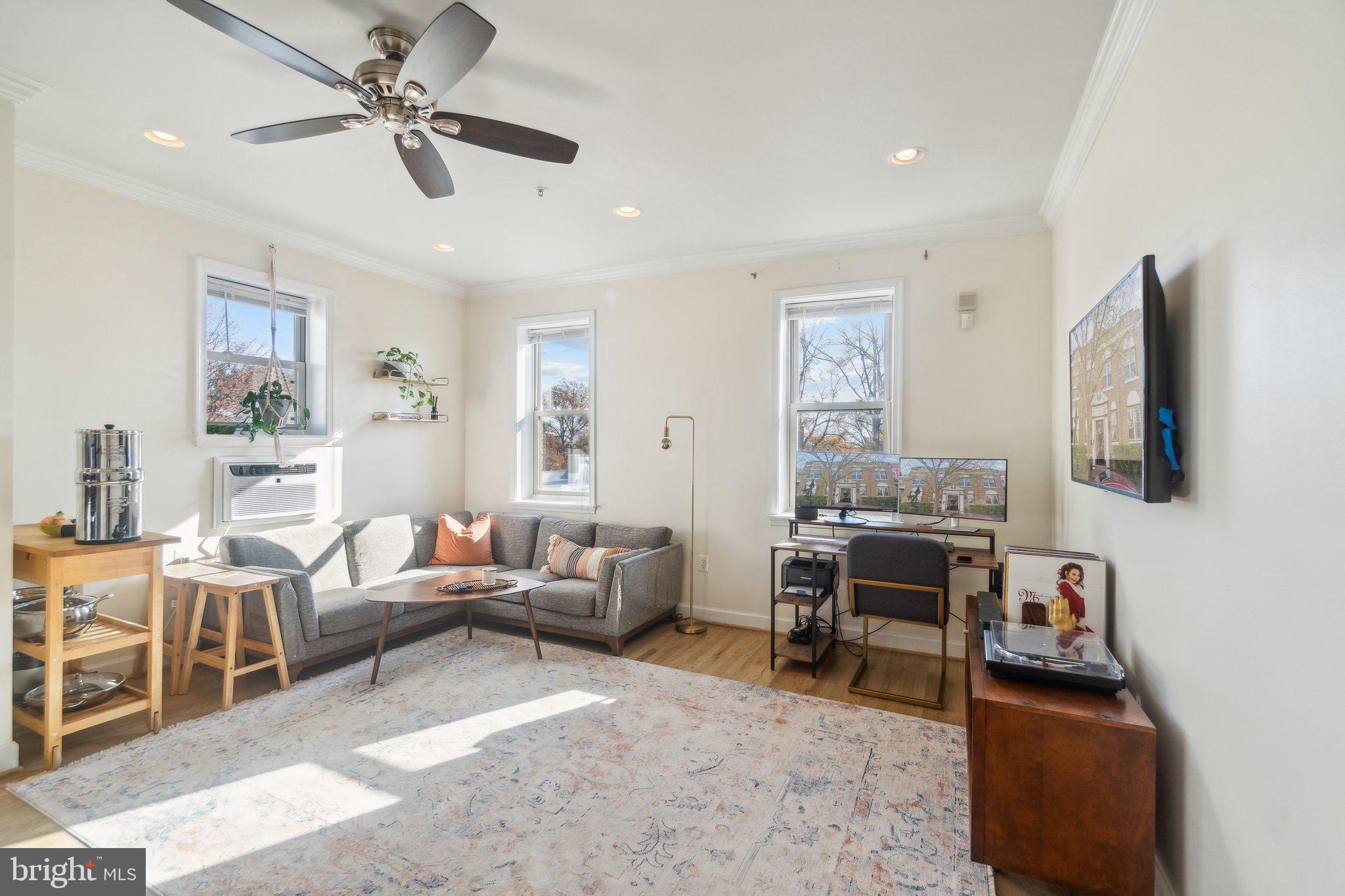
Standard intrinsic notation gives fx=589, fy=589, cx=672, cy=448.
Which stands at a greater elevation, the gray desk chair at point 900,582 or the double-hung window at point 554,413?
the double-hung window at point 554,413

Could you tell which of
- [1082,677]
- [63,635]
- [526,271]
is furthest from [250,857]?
[526,271]

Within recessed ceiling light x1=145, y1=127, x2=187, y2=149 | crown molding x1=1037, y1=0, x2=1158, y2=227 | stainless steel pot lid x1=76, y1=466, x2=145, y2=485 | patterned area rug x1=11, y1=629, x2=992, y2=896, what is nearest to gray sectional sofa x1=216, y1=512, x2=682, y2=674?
patterned area rug x1=11, y1=629, x2=992, y2=896

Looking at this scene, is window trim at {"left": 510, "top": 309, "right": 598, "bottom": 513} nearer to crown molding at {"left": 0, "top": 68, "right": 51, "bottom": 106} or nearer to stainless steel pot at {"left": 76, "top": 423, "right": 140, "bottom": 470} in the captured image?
stainless steel pot at {"left": 76, "top": 423, "right": 140, "bottom": 470}

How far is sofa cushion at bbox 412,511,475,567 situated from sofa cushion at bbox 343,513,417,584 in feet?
0.14

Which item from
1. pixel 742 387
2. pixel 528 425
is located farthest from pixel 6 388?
pixel 742 387

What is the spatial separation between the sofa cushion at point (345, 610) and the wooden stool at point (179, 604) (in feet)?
1.84

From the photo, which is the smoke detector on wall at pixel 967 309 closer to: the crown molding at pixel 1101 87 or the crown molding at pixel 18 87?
the crown molding at pixel 1101 87

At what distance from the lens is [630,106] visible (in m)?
2.41

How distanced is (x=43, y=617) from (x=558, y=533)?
273 centimetres

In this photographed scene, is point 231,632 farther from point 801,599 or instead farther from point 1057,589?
point 1057,589

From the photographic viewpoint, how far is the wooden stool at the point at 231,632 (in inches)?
113

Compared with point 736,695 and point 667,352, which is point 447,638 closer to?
point 736,695

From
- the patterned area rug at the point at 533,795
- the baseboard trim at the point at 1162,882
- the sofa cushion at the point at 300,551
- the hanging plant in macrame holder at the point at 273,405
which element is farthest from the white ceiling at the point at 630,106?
the patterned area rug at the point at 533,795

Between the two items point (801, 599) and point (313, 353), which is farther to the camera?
point (313, 353)
